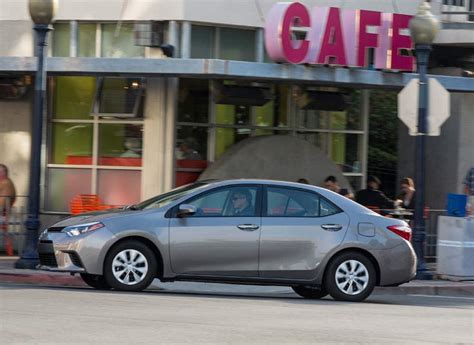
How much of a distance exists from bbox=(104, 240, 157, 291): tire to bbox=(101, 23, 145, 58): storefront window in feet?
22.0

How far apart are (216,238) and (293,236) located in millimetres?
952

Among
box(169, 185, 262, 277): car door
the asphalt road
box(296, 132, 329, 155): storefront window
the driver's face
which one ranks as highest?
box(296, 132, 329, 155): storefront window

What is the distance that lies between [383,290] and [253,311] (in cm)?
431

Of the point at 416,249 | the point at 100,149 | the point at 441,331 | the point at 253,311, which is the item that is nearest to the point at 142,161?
the point at 100,149

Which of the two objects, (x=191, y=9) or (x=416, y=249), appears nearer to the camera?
(x=416, y=249)

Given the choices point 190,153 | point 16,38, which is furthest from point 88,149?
point 16,38

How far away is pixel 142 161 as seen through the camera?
1841 centimetres

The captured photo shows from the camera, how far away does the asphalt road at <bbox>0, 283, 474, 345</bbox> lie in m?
9.02

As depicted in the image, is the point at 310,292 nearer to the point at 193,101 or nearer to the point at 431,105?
the point at 431,105

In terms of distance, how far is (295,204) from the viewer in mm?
12805

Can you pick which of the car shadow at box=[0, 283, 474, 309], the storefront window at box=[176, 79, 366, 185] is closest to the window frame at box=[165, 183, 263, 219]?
the car shadow at box=[0, 283, 474, 309]

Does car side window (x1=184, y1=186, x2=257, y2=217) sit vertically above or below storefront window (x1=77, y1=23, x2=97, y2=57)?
below

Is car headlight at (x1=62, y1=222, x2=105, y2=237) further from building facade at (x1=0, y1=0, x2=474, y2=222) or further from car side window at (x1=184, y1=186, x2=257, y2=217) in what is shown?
building facade at (x1=0, y1=0, x2=474, y2=222)

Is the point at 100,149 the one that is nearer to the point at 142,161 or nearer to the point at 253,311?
the point at 142,161
